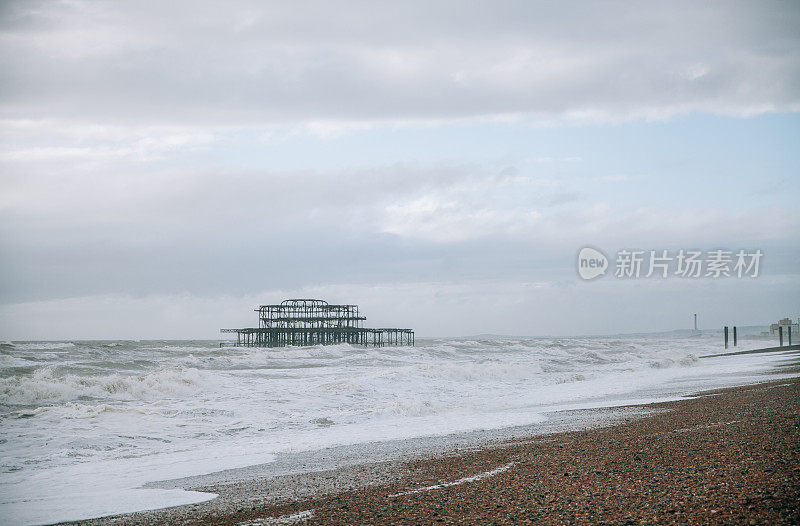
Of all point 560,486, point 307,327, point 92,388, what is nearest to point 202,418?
point 92,388

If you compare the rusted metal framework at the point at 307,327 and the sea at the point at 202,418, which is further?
the rusted metal framework at the point at 307,327

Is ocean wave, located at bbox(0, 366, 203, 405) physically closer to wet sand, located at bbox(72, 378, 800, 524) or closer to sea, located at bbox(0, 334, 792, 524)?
sea, located at bbox(0, 334, 792, 524)

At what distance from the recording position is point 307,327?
72.0 m

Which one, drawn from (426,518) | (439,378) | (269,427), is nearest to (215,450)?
(269,427)

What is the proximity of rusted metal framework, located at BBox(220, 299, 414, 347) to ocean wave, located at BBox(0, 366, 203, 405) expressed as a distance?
159 ft

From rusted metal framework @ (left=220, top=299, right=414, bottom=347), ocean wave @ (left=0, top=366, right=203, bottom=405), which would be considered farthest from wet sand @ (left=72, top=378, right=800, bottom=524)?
rusted metal framework @ (left=220, top=299, right=414, bottom=347)

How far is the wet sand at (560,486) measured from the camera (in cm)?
531

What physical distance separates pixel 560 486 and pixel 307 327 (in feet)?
219

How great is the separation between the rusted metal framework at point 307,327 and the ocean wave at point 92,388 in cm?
4860

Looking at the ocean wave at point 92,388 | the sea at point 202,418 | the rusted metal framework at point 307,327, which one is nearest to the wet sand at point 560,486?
the sea at point 202,418

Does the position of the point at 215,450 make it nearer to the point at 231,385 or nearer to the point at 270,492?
the point at 270,492

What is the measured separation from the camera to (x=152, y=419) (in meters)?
14.1

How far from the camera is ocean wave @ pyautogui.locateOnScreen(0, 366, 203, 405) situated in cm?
1739

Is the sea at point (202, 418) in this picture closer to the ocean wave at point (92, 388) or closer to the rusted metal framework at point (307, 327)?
the ocean wave at point (92, 388)
